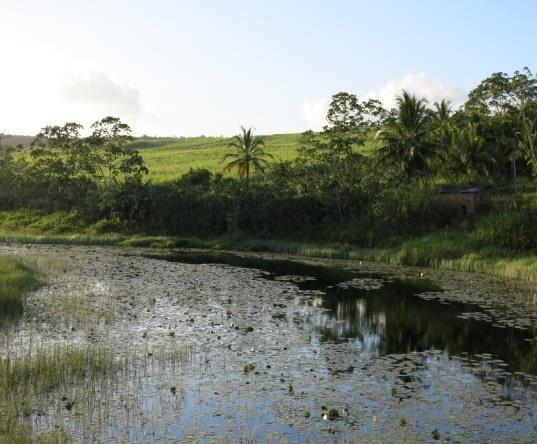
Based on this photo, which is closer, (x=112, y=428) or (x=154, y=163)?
(x=112, y=428)

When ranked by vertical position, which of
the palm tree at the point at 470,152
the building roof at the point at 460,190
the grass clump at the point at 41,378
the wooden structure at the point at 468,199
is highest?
the palm tree at the point at 470,152

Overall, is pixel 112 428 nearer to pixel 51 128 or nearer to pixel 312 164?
pixel 312 164

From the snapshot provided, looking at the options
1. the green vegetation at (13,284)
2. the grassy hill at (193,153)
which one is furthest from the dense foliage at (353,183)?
the green vegetation at (13,284)

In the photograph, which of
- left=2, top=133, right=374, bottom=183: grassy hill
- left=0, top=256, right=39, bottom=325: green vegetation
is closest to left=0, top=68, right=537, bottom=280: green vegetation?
left=2, top=133, right=374, bottom=183: grassy hill

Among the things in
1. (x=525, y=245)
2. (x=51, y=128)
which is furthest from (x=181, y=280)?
(x=51, y=128)

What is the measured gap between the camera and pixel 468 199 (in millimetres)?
49500

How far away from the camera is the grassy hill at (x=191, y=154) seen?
86.6 meters

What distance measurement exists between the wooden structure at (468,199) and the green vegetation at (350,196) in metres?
0.37

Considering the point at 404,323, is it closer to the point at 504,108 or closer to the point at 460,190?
the point at 460,190

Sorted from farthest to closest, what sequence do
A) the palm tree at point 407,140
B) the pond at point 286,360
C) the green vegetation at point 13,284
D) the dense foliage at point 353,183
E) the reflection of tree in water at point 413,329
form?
1. the palm tree at point 407,140
2. the dense foliage at point 353,183
3. the green vegetation at point 13,284
4. the reflection of tree in water at point 413,329
5. the pond at point 286,360

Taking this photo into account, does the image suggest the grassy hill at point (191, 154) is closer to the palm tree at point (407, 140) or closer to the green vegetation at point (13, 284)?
the palm tree at point (407, 140)

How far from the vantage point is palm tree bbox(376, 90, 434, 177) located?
58219mm

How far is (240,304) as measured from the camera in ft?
94.4

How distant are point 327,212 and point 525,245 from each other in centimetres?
1890
